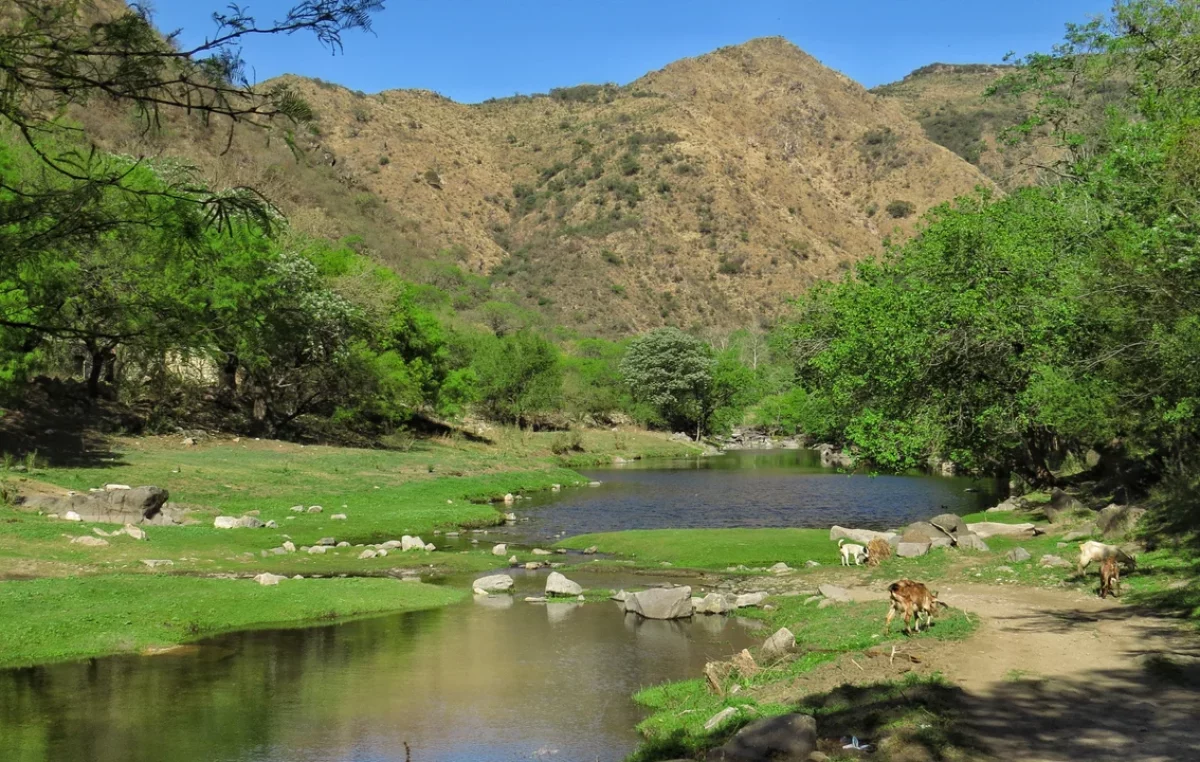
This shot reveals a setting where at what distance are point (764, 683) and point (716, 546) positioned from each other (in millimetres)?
17906

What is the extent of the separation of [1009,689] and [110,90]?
39.2 ft

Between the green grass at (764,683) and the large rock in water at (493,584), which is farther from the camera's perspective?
the large rock in water at (493,584)

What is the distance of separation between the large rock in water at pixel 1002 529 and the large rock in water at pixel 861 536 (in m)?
2.41

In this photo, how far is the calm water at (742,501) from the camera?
41125mm

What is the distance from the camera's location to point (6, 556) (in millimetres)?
23609

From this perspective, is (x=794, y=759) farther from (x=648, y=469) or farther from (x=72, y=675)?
(x=648, y=469)

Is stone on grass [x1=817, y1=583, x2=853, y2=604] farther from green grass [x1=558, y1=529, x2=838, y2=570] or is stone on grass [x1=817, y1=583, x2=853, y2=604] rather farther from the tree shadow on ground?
the tree shadow on ground

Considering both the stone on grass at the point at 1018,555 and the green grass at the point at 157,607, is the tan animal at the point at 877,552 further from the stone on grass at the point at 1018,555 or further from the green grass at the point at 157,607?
the green grass at the point at 157,607

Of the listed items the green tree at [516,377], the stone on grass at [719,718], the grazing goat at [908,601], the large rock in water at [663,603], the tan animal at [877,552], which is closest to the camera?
the stone on grass at [719,718]

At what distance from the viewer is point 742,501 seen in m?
49.9

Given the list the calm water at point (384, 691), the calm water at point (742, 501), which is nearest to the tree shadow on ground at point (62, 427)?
the calm water at point (742, 501)

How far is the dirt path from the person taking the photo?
1013 cm

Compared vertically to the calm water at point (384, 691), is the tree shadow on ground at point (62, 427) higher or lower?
higher

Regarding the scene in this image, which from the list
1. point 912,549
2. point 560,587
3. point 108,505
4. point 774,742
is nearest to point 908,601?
point 774,742
